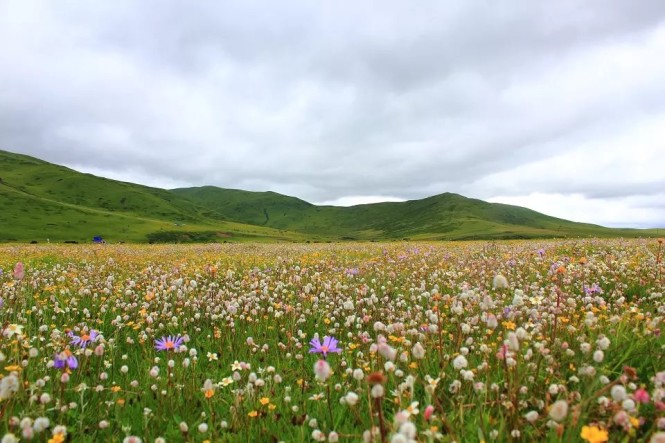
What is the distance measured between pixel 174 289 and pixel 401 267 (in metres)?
7.30

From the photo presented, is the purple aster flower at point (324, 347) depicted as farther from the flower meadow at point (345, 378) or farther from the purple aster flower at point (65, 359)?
the purple aster flower at point (65, 359)

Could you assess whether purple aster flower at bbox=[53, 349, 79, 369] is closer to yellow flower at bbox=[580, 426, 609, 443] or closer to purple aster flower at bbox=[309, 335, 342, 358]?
purple aster flower at bbox=[309, 335, 342, 358]

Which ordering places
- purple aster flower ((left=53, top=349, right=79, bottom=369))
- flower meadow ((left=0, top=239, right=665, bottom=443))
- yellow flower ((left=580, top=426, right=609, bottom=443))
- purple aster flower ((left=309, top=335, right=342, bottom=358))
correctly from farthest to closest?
purple aster flower ((left=309, top=335, right=342, bottom=358)) < purple aster flower ((left=53, top=349, right=79, bottom=369)) < flower meadow ((left=0, top=239, right=665, bottom=443)) < yellow flower ((left=580, top=426, right=609, bottom=443))

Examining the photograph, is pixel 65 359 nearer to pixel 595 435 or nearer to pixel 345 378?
pixel 345 378

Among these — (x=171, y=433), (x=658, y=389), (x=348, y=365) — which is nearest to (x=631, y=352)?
(x=658, y=389)

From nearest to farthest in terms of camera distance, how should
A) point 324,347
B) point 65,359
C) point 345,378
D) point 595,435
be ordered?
point 595,435 < point 65,359 < point 324,347 < point 345,378

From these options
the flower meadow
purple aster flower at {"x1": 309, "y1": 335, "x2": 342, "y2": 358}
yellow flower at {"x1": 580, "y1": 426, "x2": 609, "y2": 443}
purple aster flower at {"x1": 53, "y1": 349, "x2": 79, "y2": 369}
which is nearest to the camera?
yellow flower at {"x1": 580, "y1": 426, "x2": 609, "y2": 443}

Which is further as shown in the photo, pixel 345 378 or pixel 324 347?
pixel 345 378

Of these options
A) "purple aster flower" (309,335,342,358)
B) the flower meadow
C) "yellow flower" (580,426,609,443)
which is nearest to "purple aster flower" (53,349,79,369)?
the flower meadow

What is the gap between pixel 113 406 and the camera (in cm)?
419

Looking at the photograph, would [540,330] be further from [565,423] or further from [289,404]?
[289,404]

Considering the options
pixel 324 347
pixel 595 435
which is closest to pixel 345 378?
pixel 324 347

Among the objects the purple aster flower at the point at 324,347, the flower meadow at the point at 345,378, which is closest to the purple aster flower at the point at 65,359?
the flower meadow at the point at 345,378

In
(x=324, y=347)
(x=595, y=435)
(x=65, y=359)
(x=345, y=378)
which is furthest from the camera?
(x=345, y=378)
